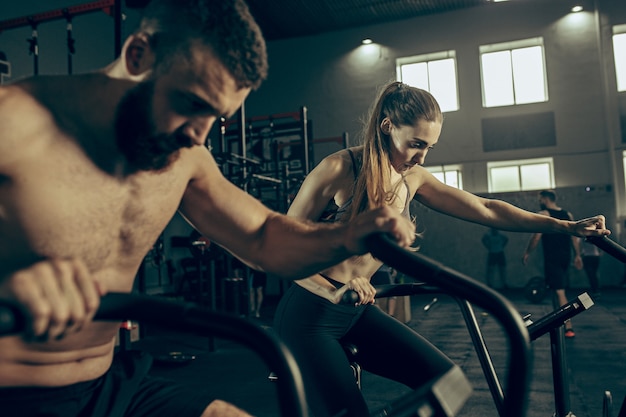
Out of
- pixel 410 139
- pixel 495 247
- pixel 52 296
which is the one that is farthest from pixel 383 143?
pixel 495 247

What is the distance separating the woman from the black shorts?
49 cm

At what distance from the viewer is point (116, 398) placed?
3.61 feet

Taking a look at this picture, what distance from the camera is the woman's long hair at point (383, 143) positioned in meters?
1.71

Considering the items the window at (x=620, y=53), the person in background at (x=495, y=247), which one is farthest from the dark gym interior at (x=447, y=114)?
the person in background at (x=495, y=247)

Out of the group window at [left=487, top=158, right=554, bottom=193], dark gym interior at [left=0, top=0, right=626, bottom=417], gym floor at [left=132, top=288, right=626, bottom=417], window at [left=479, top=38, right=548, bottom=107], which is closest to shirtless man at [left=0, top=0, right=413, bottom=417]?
gym floor at [left=132, top=288, right=626, bottom=417]

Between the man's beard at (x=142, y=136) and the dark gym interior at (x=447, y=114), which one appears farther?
the dark gym interior at (x=447, y=114)

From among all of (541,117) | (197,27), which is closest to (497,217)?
(197,27)

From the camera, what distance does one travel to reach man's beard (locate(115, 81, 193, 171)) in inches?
41.9

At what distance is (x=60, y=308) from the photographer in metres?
0.64

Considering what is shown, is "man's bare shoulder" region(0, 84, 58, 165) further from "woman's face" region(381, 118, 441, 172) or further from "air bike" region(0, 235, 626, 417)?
"woman's face" region(381, 118, 441, 172)

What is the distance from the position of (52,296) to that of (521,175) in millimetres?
11624

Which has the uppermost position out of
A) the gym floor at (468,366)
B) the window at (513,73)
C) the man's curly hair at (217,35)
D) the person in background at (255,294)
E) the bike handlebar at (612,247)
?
the window at (513,73)

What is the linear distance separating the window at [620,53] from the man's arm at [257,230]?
1166 centimetres

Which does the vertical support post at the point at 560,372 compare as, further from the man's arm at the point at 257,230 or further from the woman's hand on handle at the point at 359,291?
the man's arm at the point at 257,230
